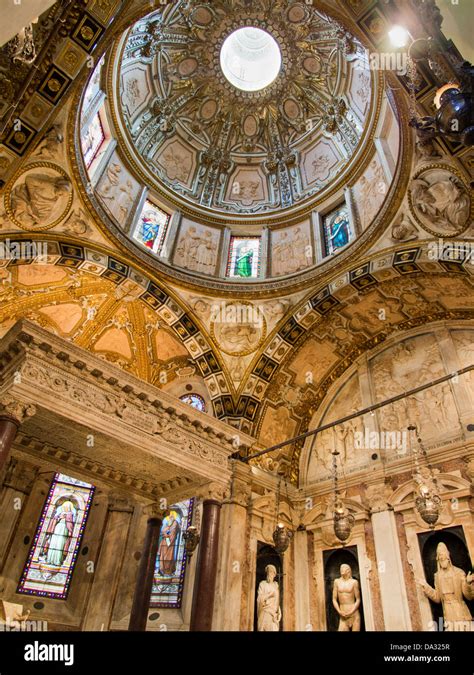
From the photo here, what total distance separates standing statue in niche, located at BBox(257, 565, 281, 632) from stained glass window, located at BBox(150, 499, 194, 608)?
7.46ft

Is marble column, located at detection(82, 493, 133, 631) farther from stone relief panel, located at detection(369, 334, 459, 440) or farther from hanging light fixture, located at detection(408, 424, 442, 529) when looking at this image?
stone relief panel, located at detection(369, 334, 459, 440)

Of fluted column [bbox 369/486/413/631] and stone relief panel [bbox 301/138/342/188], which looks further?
stone relief panel [bbox 301/138/342/188]

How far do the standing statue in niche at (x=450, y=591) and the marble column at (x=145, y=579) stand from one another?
6339 mm

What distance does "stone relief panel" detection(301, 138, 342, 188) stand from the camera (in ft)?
52.4

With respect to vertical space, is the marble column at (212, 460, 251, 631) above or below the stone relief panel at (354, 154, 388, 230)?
below

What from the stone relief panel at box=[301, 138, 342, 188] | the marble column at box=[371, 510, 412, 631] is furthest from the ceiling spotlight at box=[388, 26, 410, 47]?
the marble column at box=[371, 510, 412, 631]

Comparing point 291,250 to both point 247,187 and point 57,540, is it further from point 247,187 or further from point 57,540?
point 57,540

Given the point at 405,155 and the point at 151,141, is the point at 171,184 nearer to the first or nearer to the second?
the point at 151,141

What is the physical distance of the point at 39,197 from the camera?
35.3ft

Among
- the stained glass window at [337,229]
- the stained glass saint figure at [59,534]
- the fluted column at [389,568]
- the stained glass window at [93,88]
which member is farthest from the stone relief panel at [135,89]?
the fluted column at [389,568]

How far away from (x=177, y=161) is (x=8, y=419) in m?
12.4

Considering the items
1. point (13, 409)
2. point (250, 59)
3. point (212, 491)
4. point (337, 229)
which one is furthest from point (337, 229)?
point (13, 409)

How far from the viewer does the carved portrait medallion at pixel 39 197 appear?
1031 cm

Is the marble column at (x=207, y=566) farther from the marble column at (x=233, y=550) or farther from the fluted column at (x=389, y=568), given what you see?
the fluted column at (x=389, y=568)
